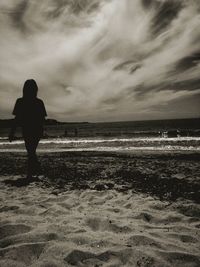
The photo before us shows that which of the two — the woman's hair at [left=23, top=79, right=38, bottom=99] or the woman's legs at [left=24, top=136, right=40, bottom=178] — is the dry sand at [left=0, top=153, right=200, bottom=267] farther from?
the woman's hair at [left=23, top=79, right=38, bottom=99]

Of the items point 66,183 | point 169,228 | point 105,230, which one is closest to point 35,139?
point 66,183

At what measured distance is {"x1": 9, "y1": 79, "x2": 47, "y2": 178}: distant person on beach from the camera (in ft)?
19.7

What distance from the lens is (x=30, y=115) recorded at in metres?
6.12

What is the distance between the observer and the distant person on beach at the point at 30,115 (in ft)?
19.7

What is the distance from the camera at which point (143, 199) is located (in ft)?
15.4

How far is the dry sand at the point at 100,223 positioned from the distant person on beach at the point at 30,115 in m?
1.13

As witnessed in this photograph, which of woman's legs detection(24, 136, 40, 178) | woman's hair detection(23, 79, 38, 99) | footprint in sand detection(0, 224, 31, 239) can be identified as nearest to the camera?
footprint in sand detection(0, 224, 31, 239)

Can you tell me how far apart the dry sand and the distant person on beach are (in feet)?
3.72

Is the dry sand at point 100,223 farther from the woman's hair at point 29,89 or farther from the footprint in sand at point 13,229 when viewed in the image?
the woman's hair at point 29,89

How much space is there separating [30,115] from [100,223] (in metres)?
3.65

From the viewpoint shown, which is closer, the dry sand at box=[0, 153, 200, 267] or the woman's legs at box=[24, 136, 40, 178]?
the dry sand at box=[0, 153, 200, 267]

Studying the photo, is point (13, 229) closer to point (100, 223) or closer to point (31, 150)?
point (100, 223)

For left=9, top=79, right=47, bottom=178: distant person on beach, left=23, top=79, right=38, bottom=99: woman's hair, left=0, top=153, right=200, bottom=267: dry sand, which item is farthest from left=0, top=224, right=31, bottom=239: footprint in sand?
left=23, top=79, right=38, bottom=99: woman's hair

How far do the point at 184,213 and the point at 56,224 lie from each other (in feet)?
6.65
